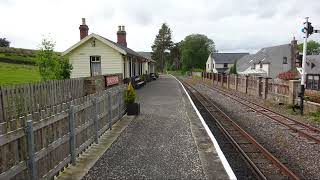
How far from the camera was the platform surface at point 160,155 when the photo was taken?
6.27 m

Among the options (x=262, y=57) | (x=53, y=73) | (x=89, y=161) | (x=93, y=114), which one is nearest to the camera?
(x=89, y=161)

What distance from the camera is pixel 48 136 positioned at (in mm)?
5590

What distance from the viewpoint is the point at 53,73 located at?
21.3m

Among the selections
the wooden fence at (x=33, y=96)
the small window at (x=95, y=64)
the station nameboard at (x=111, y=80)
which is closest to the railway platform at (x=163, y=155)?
the wooden fence at (x=33, y=96)

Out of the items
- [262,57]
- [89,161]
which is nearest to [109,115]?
[89,161]

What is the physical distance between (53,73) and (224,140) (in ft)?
47.4

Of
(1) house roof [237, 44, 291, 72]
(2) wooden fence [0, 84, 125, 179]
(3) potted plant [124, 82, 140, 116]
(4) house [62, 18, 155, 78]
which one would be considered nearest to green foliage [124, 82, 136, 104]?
(3) potted plant [124, 82, 140, 116]

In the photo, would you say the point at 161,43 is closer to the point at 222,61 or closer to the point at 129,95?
the point at 222,61

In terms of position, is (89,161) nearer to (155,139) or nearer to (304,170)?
(155,139)

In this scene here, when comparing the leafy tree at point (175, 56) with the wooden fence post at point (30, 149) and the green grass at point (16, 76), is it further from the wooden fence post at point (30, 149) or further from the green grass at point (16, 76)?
the wooden fence post at point (30, 149)

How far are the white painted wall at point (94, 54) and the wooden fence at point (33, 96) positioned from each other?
1147cm

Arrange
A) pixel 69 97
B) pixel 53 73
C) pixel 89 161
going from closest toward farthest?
pixel 89 161, pixel 69 97, pixel 53 73

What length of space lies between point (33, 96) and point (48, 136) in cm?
489

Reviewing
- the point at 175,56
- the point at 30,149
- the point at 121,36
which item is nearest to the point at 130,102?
the point at 30,149
